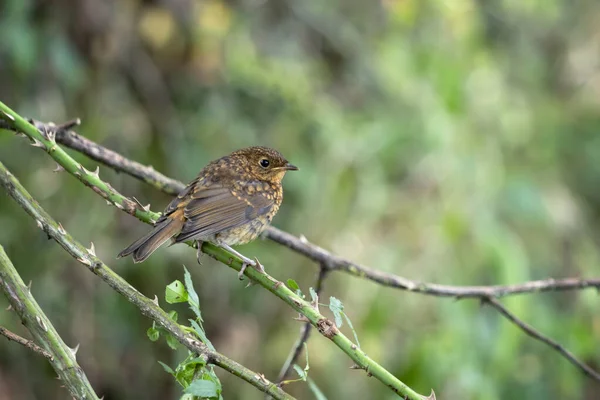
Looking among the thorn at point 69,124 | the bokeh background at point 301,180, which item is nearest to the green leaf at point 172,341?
the thorn at point 69,124

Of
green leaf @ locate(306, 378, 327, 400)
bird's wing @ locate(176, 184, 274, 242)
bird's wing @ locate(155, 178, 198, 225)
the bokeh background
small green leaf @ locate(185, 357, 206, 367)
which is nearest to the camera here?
small green leaf @ locate(185, 357, 206, 367)

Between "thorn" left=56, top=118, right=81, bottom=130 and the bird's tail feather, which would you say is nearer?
the bird's tail feather

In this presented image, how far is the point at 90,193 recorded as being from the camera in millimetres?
5016

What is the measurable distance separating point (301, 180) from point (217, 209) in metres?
2.00

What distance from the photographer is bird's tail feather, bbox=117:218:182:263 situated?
2836mm

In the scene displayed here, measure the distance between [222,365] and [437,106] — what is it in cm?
344

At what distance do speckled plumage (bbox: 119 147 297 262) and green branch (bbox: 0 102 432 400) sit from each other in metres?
0.26

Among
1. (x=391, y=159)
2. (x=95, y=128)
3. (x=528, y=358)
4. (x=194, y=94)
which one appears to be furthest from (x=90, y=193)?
(x=528, y=358)

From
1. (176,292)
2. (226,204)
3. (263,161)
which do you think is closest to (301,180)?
(263,161)

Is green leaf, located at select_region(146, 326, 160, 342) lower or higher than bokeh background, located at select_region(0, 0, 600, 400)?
lower

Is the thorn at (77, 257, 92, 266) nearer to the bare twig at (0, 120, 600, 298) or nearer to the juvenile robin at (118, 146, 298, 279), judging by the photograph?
the juvenile robin at (118, 146, 298, 279)

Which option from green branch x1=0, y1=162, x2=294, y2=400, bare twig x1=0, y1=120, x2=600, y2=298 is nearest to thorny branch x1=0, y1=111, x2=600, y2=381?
bare twig x1=0, y1=120, x2=600, y2=298

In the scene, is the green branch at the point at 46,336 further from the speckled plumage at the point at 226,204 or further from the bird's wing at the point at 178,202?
the bird's wing at the point at 178,202

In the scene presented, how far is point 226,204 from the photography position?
355 cm
